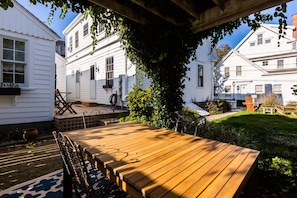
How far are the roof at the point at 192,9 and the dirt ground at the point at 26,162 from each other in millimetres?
3201

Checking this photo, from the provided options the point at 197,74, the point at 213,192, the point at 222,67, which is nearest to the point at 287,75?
the point at 222,67

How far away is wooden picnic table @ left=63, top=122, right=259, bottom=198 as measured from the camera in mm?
1110

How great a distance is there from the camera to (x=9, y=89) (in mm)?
5023

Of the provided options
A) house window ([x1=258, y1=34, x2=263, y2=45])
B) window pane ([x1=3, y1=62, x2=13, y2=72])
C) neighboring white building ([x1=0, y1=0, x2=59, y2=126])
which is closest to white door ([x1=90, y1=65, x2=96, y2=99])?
neighboring white building ([x1=0, y1=0, x2=59, y2=126])

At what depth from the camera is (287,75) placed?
1520 centimetres

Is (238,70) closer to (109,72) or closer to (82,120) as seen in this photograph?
(109,72)

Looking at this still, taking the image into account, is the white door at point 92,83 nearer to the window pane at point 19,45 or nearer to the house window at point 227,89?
the window pane at point 19,45

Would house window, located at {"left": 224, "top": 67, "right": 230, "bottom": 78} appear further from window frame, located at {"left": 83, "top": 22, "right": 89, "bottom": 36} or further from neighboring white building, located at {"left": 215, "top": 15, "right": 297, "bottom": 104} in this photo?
window frame, located at {"left": 83, "top": 22, "right": 89, "bottom": 36}

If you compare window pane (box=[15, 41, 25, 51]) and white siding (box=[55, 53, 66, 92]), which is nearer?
window pane (box=[15, 41, 25, 51])

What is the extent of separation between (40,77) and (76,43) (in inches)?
275

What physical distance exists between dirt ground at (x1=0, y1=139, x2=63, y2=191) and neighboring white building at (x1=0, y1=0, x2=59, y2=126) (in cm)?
132

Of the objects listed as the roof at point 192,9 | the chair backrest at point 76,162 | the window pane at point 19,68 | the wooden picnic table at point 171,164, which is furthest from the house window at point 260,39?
the chair backrest at point 76,162

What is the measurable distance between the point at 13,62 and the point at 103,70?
436cm

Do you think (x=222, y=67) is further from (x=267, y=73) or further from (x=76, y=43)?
(x=76, y=43)
